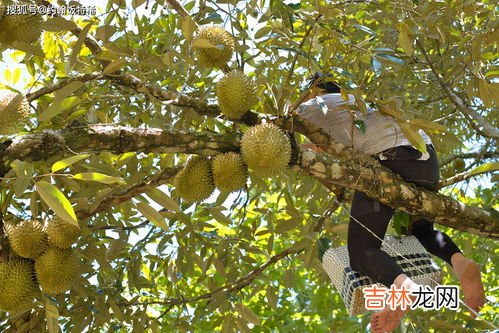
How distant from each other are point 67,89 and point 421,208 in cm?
130

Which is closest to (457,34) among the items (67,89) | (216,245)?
(216,245)

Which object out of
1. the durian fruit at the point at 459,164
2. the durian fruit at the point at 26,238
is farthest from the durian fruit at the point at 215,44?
the durian fruit at the point at 459,164

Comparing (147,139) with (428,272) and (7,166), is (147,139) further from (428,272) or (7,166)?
(428,272)

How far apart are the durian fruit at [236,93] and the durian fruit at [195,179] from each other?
7.8 inches

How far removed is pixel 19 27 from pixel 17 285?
844 mm

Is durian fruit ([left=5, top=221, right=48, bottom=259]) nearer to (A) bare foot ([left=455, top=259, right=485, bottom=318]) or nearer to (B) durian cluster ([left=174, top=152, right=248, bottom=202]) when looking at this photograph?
(B) durian cluster ([left=174, top=152, right=248, bottom=202])

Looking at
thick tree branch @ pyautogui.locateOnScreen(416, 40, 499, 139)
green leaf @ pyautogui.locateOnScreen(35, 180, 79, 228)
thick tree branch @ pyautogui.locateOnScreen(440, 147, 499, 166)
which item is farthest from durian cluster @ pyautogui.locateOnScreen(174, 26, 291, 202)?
thick tree branch @ pyautogui.locateOnScreen(440, 147, 499, 166)

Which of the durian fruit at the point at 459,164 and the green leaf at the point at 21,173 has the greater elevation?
the durian fruit at the point at 459,164

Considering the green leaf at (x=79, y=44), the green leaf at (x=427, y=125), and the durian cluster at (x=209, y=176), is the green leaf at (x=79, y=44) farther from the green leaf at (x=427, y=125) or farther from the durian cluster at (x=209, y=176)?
the green leaf at (x=427, y=125)

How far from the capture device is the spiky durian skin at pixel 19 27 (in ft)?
6.82

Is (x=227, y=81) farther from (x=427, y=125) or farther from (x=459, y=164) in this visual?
(x=459, y=164)

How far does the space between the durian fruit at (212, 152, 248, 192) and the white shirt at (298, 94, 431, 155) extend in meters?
0.39

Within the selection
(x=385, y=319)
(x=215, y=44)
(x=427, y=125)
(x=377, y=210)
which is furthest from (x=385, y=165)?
(x=215, y=44)

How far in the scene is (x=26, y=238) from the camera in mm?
1974
